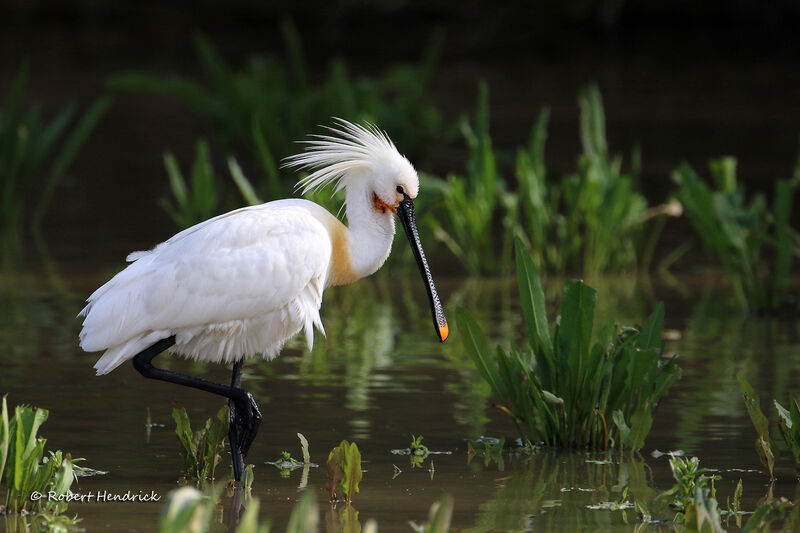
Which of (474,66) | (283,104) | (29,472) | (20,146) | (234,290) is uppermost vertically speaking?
(474,66)

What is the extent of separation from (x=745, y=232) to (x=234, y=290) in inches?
155

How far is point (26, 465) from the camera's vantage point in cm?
478

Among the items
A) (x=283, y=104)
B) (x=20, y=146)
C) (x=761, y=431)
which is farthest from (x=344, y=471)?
(x=283, y=104)

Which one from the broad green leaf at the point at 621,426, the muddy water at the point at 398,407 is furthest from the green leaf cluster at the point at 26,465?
the broad green leaf at the point at 621,426

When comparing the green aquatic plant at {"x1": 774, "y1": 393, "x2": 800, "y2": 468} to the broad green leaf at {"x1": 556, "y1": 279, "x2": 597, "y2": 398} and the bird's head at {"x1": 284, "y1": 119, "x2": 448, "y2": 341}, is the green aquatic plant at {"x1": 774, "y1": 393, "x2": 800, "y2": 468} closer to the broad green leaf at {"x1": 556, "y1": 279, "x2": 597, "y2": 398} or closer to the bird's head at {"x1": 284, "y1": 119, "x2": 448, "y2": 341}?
the broad green leaf at {"x1": 556, "y1": 279, "x2": 597, "y2": 398}

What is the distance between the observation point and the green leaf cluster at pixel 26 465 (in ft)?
15.6

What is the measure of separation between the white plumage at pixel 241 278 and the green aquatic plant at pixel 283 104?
629 cm

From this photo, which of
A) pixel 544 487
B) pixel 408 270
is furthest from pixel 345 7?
pixel 544 487

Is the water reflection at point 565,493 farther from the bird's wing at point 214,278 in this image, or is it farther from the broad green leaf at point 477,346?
the bird's wing at point 214,278

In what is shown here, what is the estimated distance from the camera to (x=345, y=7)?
94.9ft

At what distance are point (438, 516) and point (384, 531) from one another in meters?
0.93

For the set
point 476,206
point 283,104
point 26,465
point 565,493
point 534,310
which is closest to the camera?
point 26,465

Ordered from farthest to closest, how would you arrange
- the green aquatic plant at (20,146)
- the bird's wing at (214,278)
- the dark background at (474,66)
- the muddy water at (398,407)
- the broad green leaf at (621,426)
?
1. the dark background at (474,66)
2. the green aquatic plant at (20,146)
3. the broad green leaf at (621,426)
4. the bird's wing at (214,278)
5. the muddy water at (398,407)

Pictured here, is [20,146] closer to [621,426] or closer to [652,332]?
[652,332]
